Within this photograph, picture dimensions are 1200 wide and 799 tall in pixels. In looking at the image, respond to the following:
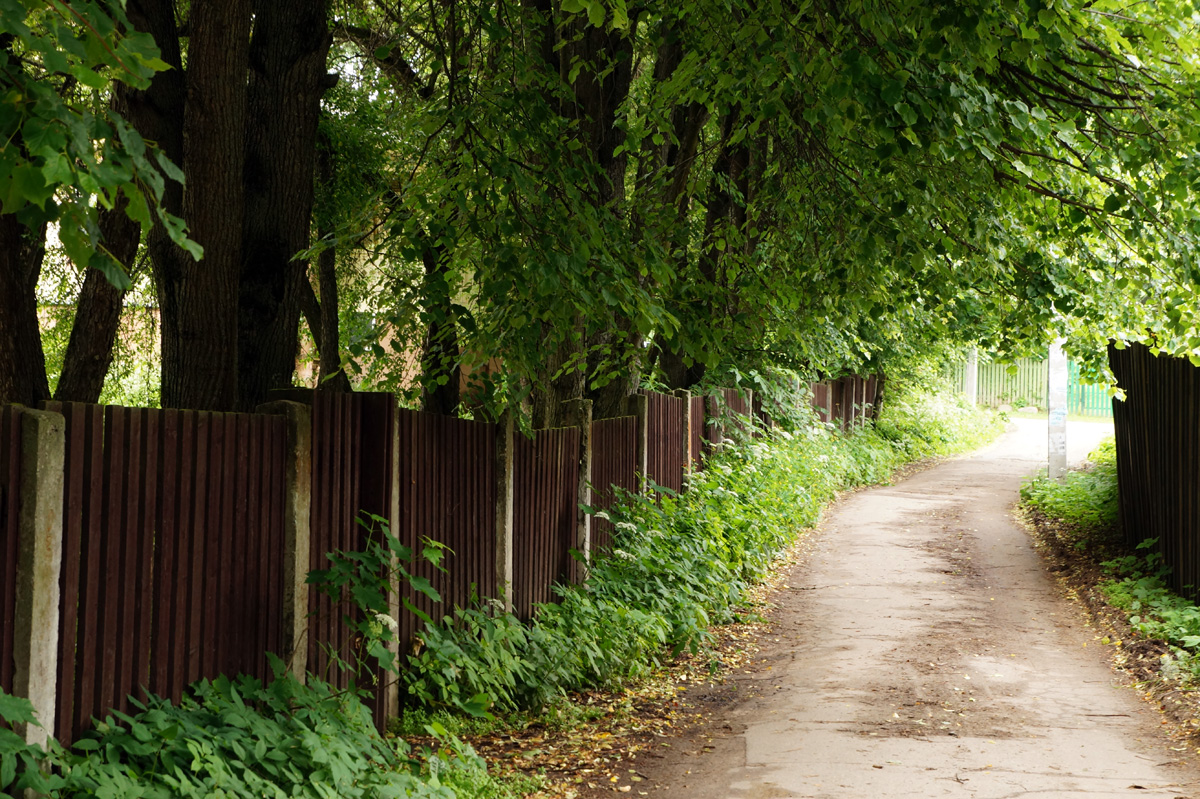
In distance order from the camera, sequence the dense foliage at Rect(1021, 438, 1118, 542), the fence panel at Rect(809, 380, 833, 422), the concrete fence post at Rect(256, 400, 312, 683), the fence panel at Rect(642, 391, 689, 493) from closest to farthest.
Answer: the concrete fence post at Rect(256, 400, 312, 683) < the fence panel at Rect(642, 391, 689, 493) < the dense foliage at Rect(1021, 438, 1118, 542) < the fence panel at Rect(809, 380, 833, 422)

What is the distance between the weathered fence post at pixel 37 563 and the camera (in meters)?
3.44

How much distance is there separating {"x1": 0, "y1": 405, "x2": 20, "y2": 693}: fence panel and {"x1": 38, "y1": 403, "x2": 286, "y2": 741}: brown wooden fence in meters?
0.20

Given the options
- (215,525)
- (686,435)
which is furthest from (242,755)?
(686,435)

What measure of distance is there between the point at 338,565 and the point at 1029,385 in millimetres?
41466

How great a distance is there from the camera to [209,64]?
6.24 m

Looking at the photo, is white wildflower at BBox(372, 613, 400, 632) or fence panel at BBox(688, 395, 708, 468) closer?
white wildflower at BBox(372, 613, 400, 632)

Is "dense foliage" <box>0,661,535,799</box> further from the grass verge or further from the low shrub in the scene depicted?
the grass verge

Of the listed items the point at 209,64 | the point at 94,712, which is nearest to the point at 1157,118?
the point at 209,64

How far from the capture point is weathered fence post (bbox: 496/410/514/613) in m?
7.50

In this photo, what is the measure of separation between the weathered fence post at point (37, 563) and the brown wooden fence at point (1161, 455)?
8.83 m

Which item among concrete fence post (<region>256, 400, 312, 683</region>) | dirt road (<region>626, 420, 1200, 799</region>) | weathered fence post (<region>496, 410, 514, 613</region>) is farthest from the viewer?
weathered fence post (<region>496, 410, 514, 613</region>)

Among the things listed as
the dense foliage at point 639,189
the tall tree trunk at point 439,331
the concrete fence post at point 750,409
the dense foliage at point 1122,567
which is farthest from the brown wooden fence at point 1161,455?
the tall tree trunk at point 439,331

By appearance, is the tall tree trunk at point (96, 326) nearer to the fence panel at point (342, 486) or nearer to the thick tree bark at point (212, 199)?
the thick tree bark at point (212, 199)

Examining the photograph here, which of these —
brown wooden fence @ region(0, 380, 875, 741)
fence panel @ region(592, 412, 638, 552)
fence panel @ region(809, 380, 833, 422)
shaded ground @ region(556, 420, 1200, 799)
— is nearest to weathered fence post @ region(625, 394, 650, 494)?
fence panel @ region(592, 412, 638, 552)
